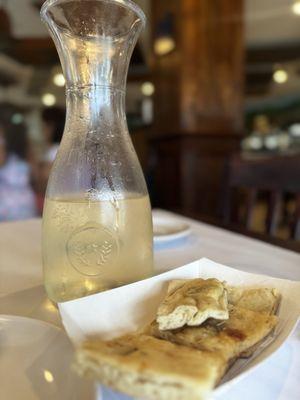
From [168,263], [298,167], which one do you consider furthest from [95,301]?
[298,167]

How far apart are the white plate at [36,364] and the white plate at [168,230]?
1.10 ft

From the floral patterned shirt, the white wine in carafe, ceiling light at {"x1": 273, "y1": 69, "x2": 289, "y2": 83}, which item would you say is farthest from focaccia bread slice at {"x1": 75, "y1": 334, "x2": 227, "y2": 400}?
ceiling light at {"x1": 273, "y1": 69, "x2": 289, "y2": 83}

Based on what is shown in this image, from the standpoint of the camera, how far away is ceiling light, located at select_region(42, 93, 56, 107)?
351 cm

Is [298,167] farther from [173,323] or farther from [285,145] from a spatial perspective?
[285,145]

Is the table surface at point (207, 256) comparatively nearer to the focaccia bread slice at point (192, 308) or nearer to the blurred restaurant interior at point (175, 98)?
the focaccia bread slice at point (192, 308)

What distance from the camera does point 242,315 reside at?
27cm

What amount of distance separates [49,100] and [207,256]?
331 centimetres

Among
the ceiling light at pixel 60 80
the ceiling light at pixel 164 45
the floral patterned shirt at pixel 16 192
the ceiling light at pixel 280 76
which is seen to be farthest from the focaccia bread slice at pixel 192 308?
the ceiling light at pixel 280 76

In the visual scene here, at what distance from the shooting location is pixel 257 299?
1.00 feet

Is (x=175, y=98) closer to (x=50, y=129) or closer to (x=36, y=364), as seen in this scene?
(x=50, y=129)

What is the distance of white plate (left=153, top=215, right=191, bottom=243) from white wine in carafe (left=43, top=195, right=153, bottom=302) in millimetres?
247

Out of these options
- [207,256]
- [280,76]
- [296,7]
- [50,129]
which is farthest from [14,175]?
[280,76]

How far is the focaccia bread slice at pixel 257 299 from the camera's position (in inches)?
11.6

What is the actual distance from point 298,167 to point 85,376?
31.7 inches
